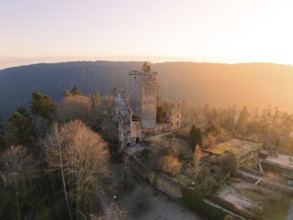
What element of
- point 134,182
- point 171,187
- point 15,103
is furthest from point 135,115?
point 15,103

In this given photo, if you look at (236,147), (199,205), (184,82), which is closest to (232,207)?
(199,205)

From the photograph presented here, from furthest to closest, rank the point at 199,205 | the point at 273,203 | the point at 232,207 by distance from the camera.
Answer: the point at 273,203 < the point at 199,205 < the point at 232,207

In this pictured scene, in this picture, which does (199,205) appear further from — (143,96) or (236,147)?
(143,96)

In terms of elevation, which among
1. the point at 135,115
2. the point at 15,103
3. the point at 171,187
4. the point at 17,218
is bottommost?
the point at 15,103

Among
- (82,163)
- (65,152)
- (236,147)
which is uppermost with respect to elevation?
(65,152)

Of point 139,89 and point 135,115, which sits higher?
point 139,89

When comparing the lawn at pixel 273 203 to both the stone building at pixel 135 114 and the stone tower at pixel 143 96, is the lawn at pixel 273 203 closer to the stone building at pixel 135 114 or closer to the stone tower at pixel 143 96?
the stone building at pixel 135 114

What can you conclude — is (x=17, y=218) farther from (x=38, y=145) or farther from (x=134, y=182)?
(x=134, y=182)
